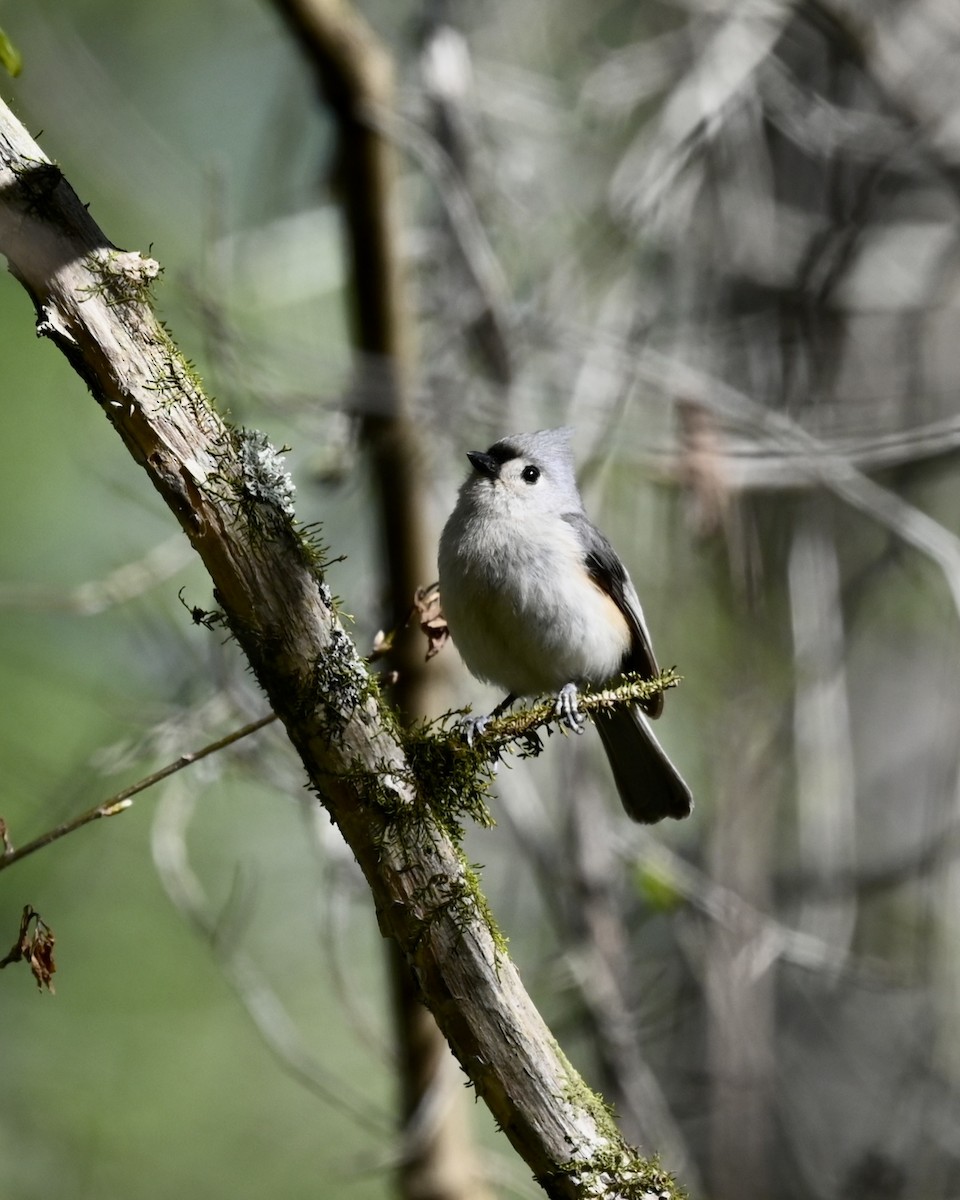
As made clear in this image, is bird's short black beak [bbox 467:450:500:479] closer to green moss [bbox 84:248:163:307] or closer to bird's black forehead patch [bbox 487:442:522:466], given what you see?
bird's black forehead patch [bbox 487:442:522:466]

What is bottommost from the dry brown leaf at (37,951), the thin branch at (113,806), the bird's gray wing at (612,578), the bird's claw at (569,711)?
the dry brown leaf at (37,951)

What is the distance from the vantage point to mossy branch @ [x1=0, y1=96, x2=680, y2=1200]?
4.89 feet

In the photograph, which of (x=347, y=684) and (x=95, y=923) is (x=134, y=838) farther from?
(x=347, y=684)

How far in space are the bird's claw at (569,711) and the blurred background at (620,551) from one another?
1.24 metres

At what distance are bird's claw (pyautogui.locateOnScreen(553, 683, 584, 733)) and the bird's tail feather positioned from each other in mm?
383

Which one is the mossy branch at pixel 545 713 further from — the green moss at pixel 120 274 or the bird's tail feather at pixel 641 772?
the bird's tail feather at pixel 641 772

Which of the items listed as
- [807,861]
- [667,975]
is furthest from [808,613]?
[667,975]

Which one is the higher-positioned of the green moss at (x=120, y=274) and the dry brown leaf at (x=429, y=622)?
the dry brown leaf at (x=429, y=622)

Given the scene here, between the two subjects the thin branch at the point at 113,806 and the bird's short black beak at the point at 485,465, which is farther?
the bird's short black beak at the point at 485,465

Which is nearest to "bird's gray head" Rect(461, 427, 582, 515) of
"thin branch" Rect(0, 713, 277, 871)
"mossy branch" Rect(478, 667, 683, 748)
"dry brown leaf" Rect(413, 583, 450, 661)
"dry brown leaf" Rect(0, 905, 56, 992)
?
"dry brown leaf" Rect(413, 583, 450, 661)

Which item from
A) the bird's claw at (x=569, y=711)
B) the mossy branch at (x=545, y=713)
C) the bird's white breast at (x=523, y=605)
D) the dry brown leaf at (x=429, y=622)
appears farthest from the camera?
the bird's white breast at (x=523, y=605)

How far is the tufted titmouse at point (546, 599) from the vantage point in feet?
8.96

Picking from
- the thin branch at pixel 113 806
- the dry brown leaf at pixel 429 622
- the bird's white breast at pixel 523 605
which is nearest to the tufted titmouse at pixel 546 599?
the bird's white breast at pixel 523 605

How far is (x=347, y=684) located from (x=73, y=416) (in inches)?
152
